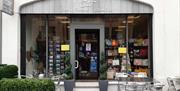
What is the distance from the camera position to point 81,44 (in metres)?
20.4

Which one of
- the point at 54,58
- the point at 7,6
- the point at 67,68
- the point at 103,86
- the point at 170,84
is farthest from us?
the point at 54,58

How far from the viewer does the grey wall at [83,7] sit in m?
19.5

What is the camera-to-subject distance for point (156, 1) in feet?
63.5

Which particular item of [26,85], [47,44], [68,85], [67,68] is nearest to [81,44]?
[67,68]

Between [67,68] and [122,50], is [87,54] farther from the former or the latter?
[122,50]

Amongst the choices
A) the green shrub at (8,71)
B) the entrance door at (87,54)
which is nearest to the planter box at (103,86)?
the entrance door at (87,54)

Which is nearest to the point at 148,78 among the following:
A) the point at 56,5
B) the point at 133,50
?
the point at 133,50

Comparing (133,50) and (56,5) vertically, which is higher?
(56,5)

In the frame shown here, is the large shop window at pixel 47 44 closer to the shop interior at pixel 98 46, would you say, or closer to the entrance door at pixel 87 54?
the shop interior at pixel 98 46

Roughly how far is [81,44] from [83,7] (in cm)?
179

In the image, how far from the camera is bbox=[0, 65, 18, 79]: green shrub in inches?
670

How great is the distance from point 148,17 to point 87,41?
2.87 metres

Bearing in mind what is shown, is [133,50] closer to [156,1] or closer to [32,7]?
[156,1]

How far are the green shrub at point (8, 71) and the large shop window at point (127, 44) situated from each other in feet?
13.3
